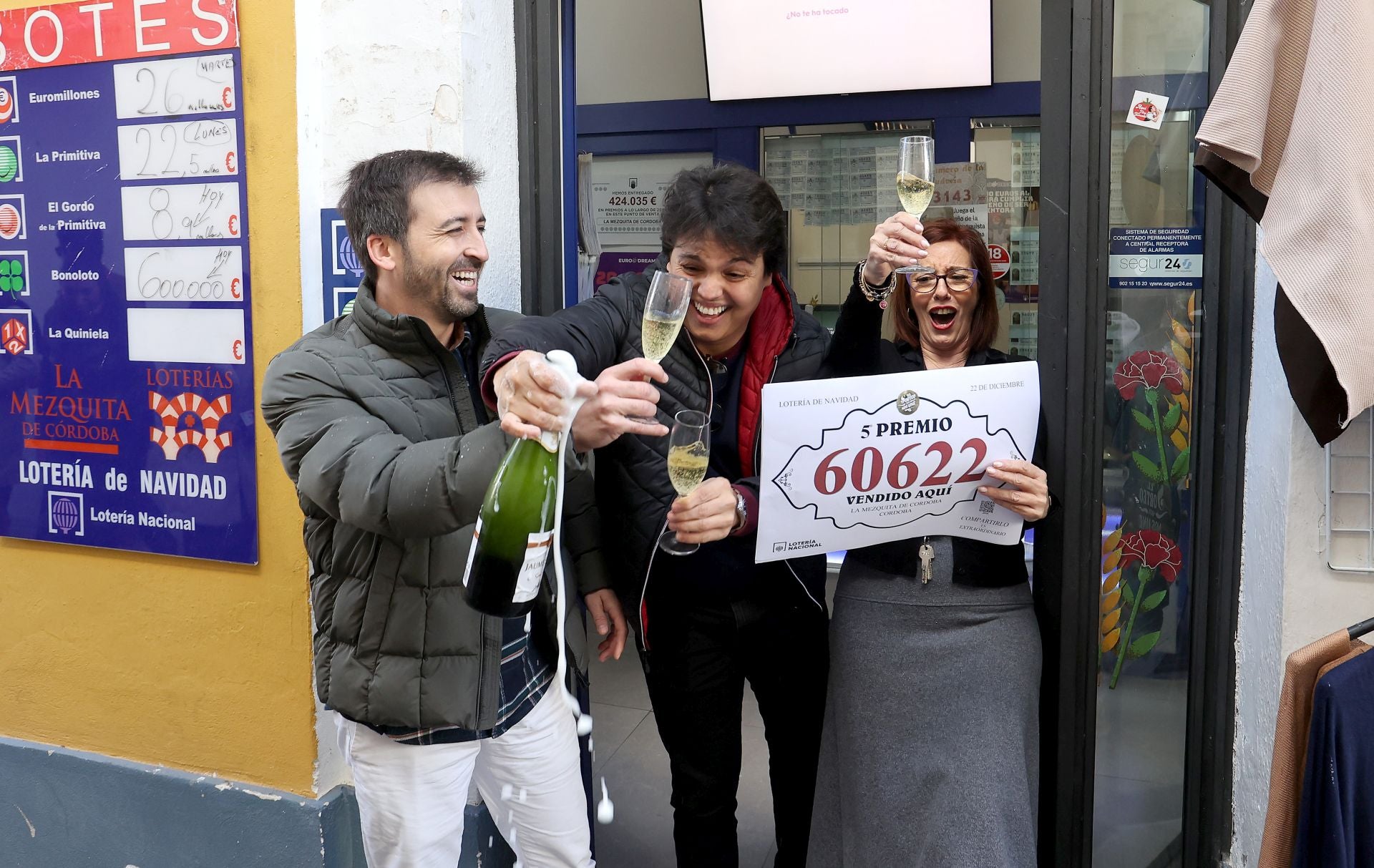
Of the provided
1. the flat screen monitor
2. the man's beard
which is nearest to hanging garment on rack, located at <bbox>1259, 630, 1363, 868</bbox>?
the man's beard

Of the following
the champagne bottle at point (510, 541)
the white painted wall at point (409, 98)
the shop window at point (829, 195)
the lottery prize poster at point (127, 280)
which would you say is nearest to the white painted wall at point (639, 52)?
the shop window at point (829, 195)

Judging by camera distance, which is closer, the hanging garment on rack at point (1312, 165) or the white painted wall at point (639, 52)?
the hanging garment on rack at point (1312, 165)

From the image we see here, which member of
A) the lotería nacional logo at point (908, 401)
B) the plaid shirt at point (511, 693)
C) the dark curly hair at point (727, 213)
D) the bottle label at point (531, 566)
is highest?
the dark curly hair at point (727, 213)

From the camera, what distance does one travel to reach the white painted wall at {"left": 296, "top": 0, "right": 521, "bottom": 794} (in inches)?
92.1

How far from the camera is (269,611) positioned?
2588 millimetres

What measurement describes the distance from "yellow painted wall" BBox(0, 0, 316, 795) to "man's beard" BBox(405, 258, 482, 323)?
0.68m

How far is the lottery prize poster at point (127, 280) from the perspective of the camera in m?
2.51

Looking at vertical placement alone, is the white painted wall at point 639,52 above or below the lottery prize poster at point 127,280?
above

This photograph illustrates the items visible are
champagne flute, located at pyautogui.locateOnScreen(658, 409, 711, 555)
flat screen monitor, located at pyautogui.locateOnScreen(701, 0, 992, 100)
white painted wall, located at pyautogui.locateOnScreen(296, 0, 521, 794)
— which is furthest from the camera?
flat screen monitor, located at pyautogui.locateOnScreen(701, 0, 992, 100)

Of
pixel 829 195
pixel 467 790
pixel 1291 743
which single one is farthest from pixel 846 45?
pixel 1291 743

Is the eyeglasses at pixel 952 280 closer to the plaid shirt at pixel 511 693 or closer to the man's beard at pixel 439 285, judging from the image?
the man's beard at pixel 439 285

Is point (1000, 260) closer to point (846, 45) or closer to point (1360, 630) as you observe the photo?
point (846, 45)

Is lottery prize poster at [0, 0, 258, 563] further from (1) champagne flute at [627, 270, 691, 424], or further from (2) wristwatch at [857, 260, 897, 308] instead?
(2) wristwatch at [857, 260, 897, 308]

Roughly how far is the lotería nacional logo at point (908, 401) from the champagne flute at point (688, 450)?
1.12 feet
